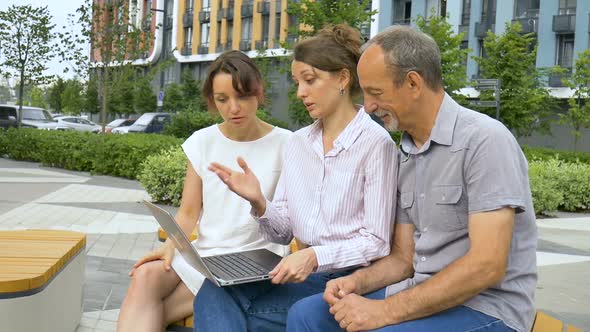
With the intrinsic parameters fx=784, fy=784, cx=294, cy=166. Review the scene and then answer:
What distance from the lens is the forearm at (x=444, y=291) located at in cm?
239

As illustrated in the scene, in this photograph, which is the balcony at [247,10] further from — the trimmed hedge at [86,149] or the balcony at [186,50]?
the trimmed hedge at [86,149]

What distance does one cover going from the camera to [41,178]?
54.0 ft

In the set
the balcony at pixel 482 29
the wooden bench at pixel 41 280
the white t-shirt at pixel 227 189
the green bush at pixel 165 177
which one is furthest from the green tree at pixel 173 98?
the white t-shirt at pixel 227 189

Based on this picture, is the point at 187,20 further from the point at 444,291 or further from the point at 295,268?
the point at 444,291

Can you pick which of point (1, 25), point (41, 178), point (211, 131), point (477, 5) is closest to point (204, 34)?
point (477, 5)

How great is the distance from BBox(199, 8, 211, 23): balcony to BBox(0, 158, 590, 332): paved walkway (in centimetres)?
4230

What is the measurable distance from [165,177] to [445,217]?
32.4 ft

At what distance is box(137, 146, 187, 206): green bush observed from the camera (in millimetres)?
11883

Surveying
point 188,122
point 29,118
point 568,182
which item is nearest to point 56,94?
point 29,118

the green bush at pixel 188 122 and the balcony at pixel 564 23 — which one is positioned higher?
the balcony at pixel 564 23

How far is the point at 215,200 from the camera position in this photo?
3578 millimetres

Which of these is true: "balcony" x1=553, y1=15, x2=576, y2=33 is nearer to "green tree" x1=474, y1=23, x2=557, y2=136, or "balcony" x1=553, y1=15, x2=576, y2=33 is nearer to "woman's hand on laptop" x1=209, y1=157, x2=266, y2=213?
"green tree" x1=474, y1=23, x2=557, y2=136

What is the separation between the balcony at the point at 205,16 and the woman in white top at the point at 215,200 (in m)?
55.5

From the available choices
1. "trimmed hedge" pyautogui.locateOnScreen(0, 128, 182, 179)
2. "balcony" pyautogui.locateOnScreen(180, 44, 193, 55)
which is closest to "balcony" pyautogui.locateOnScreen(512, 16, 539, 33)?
"trimmed hedge" pyautogui.locateOnScreen(0, 128, 182, 179)
